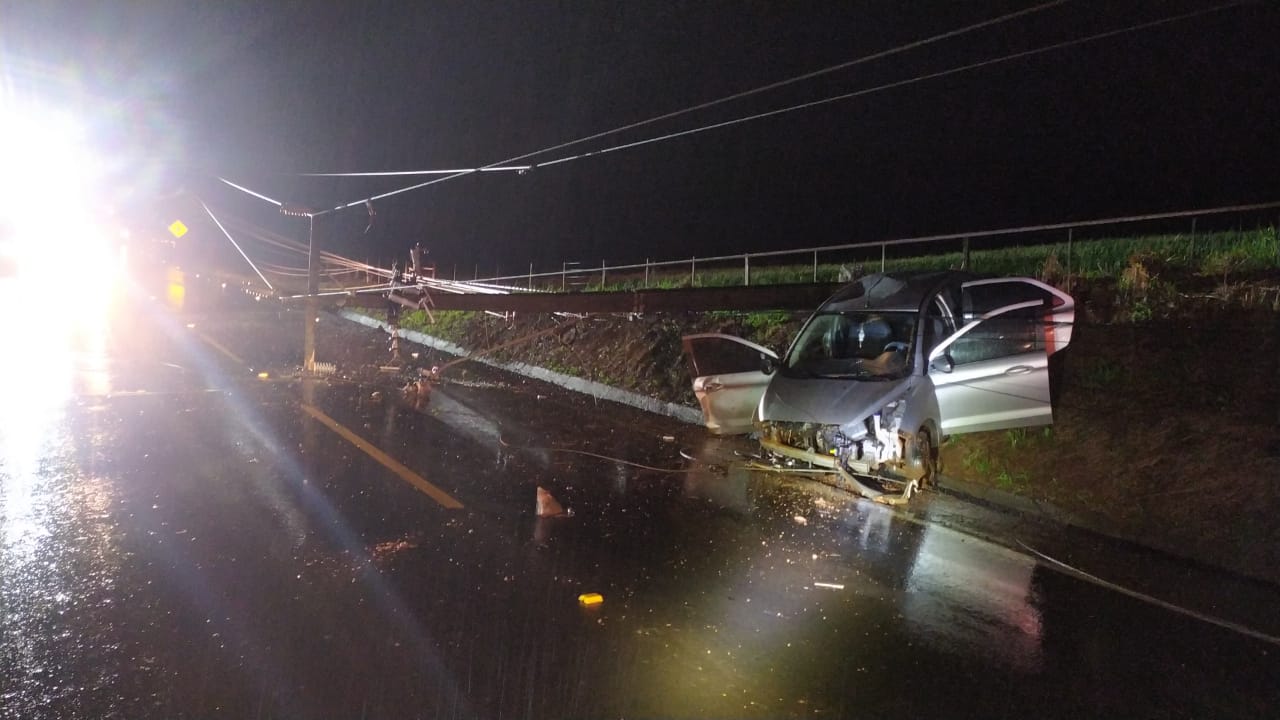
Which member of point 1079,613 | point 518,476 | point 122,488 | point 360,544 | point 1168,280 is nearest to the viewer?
point 1079,613

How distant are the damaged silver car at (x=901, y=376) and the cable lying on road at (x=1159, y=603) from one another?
1.93m

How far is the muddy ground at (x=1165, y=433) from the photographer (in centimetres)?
729

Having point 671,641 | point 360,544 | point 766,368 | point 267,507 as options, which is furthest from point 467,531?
point 766,368

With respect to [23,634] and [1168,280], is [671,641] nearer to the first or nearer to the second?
[23,634]

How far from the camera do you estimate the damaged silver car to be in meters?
8.51

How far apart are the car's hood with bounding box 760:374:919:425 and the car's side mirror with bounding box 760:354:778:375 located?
565 millimetres

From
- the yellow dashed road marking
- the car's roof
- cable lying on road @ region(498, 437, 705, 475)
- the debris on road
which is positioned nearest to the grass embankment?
the car's roof

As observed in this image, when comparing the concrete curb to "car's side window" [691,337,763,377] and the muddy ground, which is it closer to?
"car's side window" [691,337,763,377]

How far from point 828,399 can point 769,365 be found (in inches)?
54.9

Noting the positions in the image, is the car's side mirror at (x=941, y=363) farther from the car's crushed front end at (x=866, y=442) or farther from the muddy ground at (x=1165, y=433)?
the muddy ground at (x=1165, y=433)

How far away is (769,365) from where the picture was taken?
9.93 m

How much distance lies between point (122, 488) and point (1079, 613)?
8.33 m

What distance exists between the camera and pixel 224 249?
57.7m

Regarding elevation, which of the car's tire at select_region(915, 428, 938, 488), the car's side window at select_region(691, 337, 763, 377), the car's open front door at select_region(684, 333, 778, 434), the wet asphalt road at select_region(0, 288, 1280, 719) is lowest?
the wet asphalt road at select_region(0, 288, 1280, 719)
